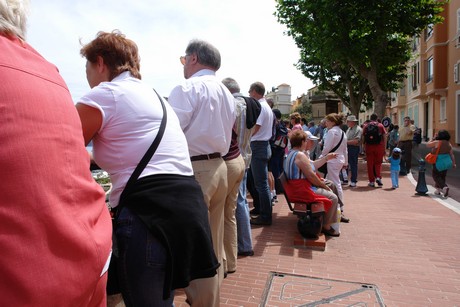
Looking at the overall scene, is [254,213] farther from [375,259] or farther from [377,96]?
[377,96]

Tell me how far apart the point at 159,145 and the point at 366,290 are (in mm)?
2932

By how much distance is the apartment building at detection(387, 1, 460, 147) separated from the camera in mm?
29250

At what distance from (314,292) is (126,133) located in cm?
270

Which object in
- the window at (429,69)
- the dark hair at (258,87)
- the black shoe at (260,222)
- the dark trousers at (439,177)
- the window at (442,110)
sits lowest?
the black shoe at (260,222)

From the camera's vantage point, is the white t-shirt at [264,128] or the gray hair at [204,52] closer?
the gray hair at [204,52]

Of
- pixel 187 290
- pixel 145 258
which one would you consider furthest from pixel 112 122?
pixel 187 290

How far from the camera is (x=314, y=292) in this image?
361 centimetres

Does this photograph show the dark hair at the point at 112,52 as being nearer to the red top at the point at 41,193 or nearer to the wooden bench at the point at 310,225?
the red top at the point at 41,193

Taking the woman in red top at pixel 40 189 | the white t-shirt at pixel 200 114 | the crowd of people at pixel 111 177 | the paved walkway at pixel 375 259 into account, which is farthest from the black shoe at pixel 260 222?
the woman in red top at pixel 40 189

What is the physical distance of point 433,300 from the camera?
3.61 metres

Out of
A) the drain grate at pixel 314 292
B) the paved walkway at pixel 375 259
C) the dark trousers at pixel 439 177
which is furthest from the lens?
the dark trousers at pixel 439 177

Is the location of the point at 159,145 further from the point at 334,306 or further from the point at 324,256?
the point at 324,256

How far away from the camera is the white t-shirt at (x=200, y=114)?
2.76 metres

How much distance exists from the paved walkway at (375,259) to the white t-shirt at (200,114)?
1.45m
